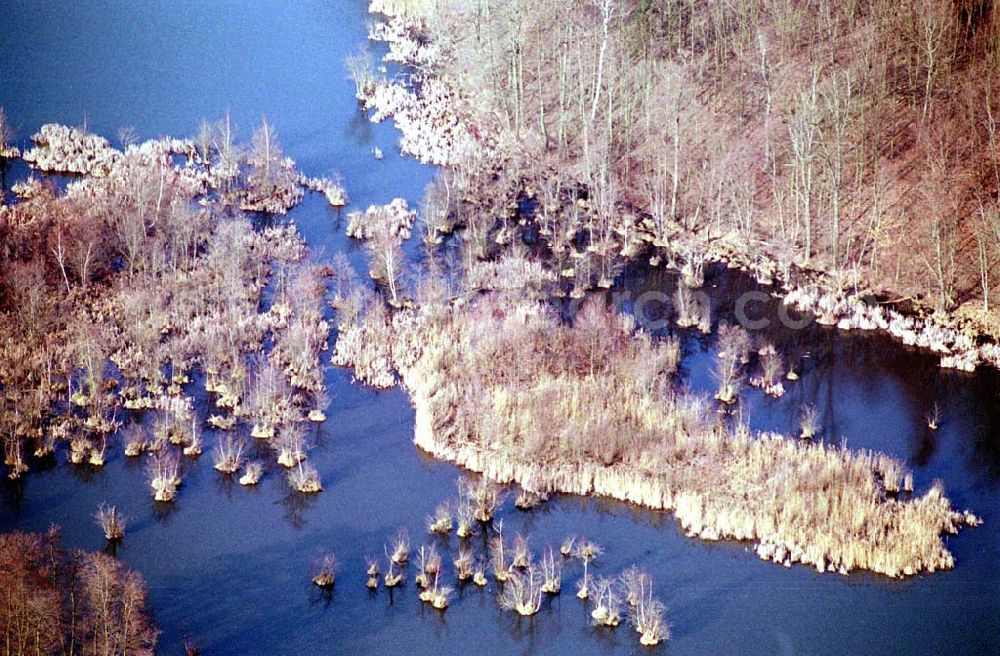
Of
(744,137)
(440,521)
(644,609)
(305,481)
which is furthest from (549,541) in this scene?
(744,137)

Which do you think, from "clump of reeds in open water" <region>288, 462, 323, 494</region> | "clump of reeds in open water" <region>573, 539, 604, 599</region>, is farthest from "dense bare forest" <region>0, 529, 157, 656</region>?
"clump of reeds in open water" <region>573, 539, 604, 599</region>

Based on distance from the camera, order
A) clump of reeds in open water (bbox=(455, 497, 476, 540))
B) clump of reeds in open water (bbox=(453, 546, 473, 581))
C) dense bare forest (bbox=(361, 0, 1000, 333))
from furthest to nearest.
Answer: dense bare forest (bbox=(361, 0, 1000, 333)), clump of reeds in open water (bbox=(455, 497, 476, 540)), clump of reeds in open water (bbox=(453, 546, 473, 581))

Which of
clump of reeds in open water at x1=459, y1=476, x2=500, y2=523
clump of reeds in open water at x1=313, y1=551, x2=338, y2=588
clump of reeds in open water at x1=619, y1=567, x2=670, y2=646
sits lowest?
clump of reeds in open water at x1=619, y1=567, x2=670, y2=646

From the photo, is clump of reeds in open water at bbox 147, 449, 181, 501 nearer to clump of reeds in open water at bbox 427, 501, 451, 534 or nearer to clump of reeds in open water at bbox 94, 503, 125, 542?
clump of reeds in open water at bbox 94, 503, 125, 542

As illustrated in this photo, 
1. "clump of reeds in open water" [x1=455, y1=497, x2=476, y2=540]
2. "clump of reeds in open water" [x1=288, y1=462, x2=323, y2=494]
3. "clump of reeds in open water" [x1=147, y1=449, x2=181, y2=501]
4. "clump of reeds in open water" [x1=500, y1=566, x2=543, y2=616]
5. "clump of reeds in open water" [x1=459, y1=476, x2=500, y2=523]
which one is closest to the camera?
"clump of reeds in open water" [x1=500, y1=566, x2=543, y2=616]

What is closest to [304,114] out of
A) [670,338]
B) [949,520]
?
[670,338]
